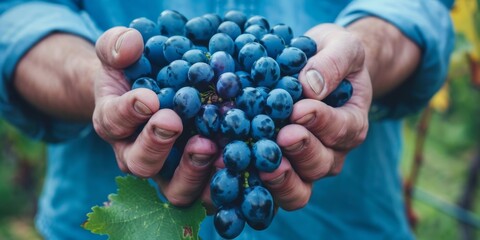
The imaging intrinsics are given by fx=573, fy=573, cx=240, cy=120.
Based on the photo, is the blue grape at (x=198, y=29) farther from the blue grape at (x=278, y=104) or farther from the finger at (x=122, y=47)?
the blue grape at (x=278, y=104)

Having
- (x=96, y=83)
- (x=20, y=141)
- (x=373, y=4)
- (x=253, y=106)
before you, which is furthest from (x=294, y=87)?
(x=20, y=141)

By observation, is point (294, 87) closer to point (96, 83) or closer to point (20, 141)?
point (96, 83)

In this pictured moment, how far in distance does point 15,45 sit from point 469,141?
4.29 metres

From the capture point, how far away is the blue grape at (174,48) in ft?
3.26

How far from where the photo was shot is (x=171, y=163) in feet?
3.35

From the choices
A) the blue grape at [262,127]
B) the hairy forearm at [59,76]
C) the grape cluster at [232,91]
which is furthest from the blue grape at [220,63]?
the hairy forearm at [59,76]

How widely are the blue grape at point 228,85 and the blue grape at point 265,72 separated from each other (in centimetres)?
4

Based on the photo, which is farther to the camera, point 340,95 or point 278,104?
point 340,95

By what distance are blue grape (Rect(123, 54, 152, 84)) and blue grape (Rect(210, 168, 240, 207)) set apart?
0.24m

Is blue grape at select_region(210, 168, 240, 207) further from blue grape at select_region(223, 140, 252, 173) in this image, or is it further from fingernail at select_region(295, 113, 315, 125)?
fingernail at select_region(295, 113, 315, 125)

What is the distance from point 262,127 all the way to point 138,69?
0.84ft

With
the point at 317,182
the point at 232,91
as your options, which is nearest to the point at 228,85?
the point at 232,91

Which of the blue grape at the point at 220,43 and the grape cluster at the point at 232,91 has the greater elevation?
the blue grape at the point at 220,43

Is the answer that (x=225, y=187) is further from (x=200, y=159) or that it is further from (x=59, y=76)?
(x=59, y=76)
